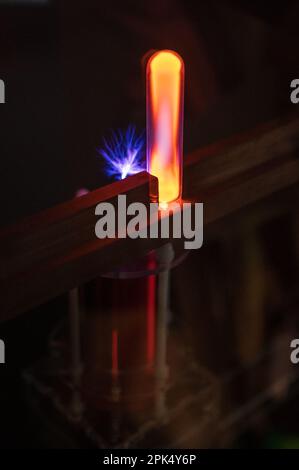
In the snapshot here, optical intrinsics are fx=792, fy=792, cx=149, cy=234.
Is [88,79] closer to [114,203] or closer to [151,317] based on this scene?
[151,317]

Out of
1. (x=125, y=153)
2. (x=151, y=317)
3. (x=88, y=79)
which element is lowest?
(x=151, y=317)

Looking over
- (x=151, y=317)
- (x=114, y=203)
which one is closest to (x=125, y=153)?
(x=151, y=317)

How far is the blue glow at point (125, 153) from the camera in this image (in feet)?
5.07

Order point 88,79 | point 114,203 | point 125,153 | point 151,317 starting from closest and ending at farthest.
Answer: point 114,203 < point 125,153 < point 151,317 < point 88,79

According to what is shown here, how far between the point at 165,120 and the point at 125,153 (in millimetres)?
392

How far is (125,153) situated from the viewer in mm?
1674

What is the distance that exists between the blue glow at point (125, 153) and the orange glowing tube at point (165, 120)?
A: 0.07 meters

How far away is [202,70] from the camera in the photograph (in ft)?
6.67

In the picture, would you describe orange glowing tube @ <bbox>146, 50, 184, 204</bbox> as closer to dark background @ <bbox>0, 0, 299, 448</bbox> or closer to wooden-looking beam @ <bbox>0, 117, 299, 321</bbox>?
wooden-looking beam @ <bbox>0, 117, 299, 321</bbox>

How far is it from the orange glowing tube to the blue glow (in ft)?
0.24

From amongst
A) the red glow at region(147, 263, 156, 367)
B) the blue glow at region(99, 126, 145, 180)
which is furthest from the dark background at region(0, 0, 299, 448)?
the red glow at region(147, 263, 156, 367)

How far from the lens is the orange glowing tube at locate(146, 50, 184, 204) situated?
127cm
